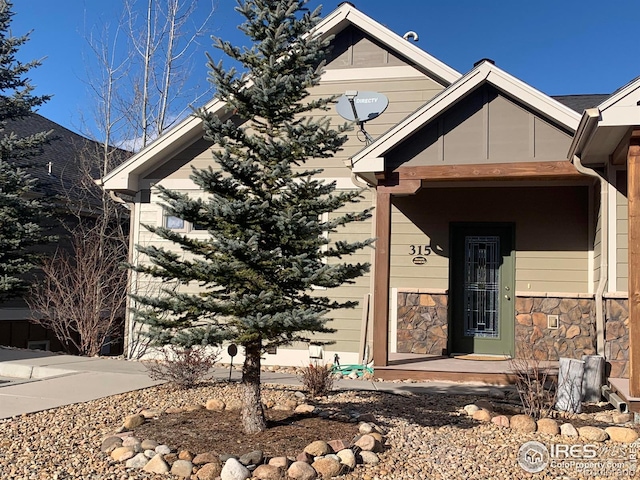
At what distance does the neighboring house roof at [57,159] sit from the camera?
1338 centimetres

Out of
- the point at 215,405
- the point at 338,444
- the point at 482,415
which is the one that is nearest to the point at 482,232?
the point at 482,415

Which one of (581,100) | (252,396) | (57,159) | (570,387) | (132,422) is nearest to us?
(252,396)

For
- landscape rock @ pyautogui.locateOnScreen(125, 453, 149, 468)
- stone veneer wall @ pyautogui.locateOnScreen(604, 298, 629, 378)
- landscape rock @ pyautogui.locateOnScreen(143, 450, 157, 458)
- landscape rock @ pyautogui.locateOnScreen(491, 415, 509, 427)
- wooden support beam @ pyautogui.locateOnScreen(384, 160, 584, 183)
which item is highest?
wooden support beam @ pyautogui.locateOnScreen(384, 160, 584, 183)

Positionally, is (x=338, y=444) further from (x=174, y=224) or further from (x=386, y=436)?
(x=174, y=224)

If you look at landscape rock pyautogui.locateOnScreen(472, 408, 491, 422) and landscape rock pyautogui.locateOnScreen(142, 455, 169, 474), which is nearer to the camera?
landscape rock pyautogui.locateOnScreen(142, 455, 169, 474)

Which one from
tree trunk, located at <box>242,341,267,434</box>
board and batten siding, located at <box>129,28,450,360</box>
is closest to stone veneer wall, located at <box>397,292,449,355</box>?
board and batten siding, located at <box>129,28,450,360</box>

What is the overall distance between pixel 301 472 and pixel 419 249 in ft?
19.1

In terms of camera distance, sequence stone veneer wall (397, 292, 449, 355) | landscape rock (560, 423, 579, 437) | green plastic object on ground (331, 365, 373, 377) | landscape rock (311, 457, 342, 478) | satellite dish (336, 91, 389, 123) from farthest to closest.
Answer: satellite dish (336, 91, 389, 123), stone veneer wall (397, 292, 449, 355), green plastic object on ground (331, 365, 373, 377), landscape rock (560, 423, 579, 437), landscape rock (311, 457, 342, 478)

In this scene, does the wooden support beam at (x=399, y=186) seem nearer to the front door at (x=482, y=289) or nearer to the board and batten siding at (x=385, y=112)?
the board and batten siding at (x=385, y=112)

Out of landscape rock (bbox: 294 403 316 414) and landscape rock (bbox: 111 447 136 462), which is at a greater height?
landscape rock (bbox: 294 403 316 414)

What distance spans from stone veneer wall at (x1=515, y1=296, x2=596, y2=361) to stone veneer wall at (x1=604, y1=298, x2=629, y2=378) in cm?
132

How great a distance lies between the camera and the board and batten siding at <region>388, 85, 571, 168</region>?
729 centimetres

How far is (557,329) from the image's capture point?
8250mm

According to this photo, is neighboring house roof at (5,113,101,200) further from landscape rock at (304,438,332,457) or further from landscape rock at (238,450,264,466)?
landscape rock at (304,438,332,457)
